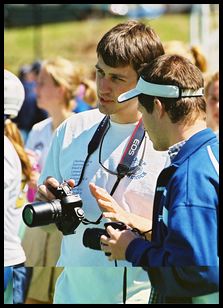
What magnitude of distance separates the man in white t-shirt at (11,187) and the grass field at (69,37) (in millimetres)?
15059

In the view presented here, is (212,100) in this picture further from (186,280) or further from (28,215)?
(186,280)

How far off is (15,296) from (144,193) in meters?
0.60

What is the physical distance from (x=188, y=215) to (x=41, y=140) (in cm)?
333

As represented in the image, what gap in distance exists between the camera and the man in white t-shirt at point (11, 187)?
3730 millimetres

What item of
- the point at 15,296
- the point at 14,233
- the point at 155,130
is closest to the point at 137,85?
the point at 155,130

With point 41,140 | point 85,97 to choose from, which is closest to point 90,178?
point 41,140

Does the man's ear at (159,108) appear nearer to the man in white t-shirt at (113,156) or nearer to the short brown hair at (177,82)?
the short brown hair at (177,82)

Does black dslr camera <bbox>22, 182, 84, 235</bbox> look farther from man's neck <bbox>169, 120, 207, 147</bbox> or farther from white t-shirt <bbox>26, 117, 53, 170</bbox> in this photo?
white t-shirt <bbox>26, 117, 53, 170</bbox>

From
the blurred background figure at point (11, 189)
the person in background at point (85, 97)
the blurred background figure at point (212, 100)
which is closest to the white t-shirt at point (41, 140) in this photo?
the person in background at point (85, 97)

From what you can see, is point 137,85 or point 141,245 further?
point 137,85

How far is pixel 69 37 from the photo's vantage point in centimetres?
2316

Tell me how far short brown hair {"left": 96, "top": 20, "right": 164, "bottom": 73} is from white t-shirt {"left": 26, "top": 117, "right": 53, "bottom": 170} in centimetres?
249
